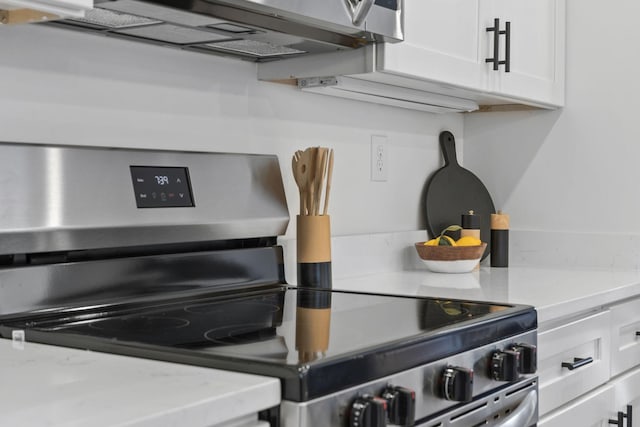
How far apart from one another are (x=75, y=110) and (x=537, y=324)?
3.08ft

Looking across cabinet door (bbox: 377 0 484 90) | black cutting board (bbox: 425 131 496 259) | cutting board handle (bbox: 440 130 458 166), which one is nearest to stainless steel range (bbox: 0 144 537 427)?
cabinet door (bbox: 377 0 484 90)

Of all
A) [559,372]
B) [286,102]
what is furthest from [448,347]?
[286,102]

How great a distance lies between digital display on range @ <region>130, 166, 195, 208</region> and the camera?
5.21ft

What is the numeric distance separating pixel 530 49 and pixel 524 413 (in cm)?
128

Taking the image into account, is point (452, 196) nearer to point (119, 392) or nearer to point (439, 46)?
point (439, 46)

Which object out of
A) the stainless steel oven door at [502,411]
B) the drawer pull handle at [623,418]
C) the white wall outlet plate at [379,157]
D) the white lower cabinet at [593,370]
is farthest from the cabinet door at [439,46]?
the drawer pull handle at [623,418]

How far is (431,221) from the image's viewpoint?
2615mm

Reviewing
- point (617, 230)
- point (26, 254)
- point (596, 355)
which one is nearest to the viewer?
point (26, 254)

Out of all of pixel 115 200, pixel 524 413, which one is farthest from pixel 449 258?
pixel 115 200

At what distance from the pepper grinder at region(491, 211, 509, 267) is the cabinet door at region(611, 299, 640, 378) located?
45 cm

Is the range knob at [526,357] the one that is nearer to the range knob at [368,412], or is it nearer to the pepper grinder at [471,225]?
the range knob at [368,412]

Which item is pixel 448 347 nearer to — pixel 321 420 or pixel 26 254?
pixel 321 420

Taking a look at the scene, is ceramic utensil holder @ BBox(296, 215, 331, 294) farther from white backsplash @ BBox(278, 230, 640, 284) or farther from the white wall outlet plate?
the white wall outlet plate

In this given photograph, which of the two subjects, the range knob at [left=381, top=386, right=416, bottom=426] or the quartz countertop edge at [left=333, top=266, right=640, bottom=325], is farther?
the quartz countertop edge at [left=333, top=266, right=640, bottom=325]
